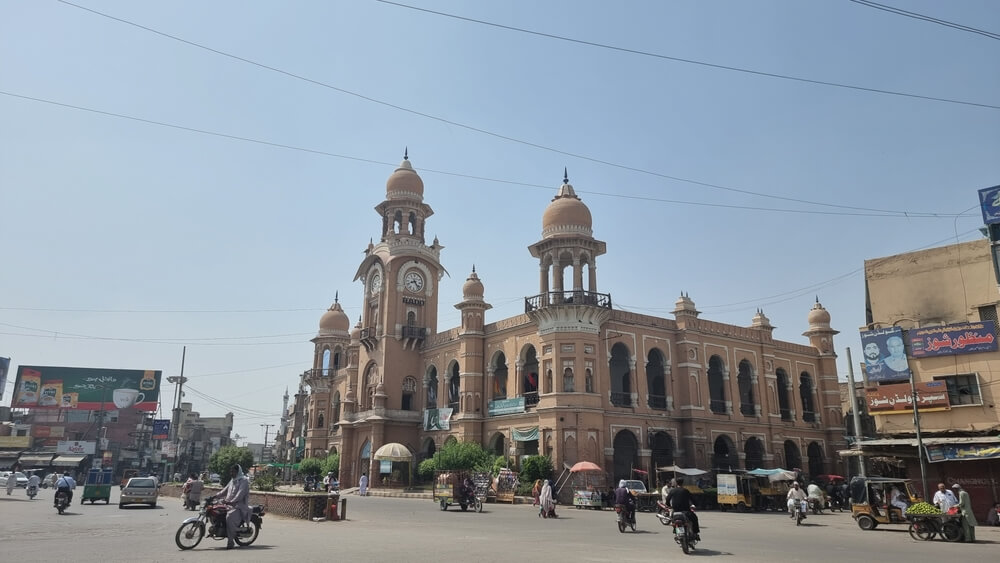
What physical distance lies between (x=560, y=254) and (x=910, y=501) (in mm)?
19921

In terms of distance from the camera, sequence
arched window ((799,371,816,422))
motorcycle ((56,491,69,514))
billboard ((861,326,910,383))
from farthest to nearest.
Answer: arched window ((799,371,816,422)), billboard ((861,326,910,383)), motorcycle ((56,491,69,514))

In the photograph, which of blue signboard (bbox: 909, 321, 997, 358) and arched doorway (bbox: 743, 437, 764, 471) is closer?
blue signboard (bbox: 909, 321, 997, 358)

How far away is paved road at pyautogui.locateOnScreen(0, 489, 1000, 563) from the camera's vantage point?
10.5 metres

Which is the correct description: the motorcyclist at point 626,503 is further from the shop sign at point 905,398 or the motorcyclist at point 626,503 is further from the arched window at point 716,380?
the arched window at point 716,380

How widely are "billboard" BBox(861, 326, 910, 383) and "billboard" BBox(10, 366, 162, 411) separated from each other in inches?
2709

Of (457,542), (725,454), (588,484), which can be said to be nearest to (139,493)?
(457,542)

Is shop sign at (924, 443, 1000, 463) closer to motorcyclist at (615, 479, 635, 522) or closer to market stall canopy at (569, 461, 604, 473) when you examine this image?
motorcyclist at (615, 479, 635, 522)

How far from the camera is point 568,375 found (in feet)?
109

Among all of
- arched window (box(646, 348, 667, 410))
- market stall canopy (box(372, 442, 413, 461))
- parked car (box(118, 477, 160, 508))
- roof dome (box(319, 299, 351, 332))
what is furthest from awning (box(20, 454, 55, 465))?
arched window (box(646, 348, 667, 410))

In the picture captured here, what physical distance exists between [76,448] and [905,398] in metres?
70.1

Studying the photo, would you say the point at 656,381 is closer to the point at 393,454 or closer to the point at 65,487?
the point at 393,454

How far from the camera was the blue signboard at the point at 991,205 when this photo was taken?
2281 centimetres

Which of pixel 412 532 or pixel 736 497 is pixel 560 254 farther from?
pixel 412 532

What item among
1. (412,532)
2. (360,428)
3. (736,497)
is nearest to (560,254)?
(736,497)
